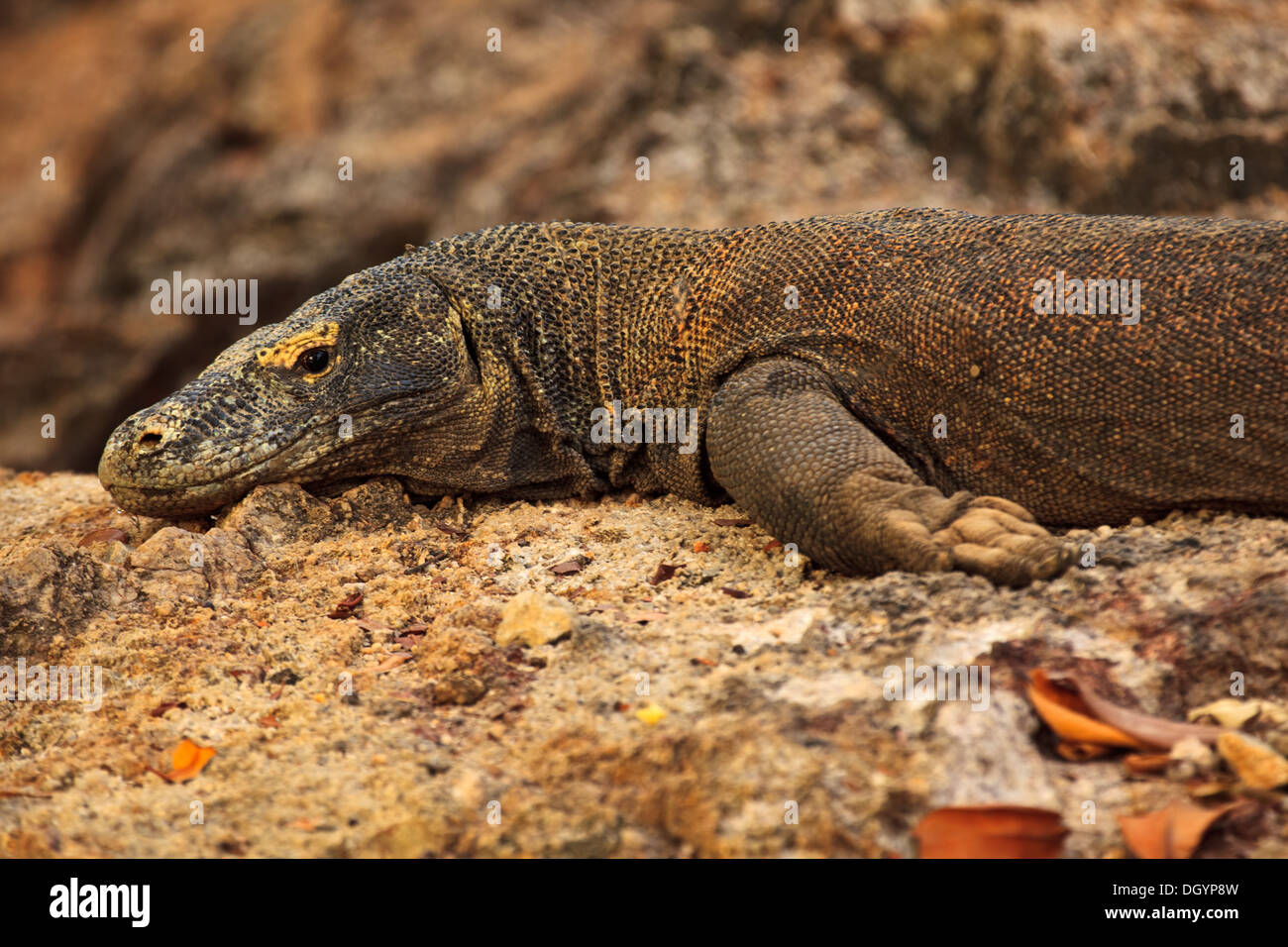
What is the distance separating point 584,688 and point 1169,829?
159 cm

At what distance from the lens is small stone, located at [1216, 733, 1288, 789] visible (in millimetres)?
2891

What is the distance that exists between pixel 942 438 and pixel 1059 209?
18.8ft

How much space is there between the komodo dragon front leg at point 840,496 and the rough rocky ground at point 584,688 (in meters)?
0.10

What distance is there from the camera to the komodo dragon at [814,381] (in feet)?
14.2

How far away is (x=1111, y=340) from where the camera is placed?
445 cm

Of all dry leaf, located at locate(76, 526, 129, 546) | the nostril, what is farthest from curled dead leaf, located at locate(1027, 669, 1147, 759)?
dry leaf, located at locate(76, 526, 129, 546)

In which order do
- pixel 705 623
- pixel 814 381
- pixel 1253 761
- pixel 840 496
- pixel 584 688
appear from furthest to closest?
pixel 814 381 < pixel 840 496 < pixel 705 623 < pixel 584 688 < pixel 1253 761

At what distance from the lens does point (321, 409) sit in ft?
16.9

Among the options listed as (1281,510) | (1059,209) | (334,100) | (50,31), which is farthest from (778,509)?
(50,31)

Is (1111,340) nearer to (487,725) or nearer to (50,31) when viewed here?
(487,725)

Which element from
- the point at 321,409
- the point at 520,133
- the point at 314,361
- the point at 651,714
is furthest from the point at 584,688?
the point at 520,133

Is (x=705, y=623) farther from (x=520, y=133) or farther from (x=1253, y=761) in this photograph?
(x=520, y=133)

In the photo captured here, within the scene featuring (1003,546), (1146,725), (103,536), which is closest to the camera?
(1146,725)

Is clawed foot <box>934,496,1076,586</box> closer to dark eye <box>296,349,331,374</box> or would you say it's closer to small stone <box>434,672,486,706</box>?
small stone <box>434,672,486,706</box>
